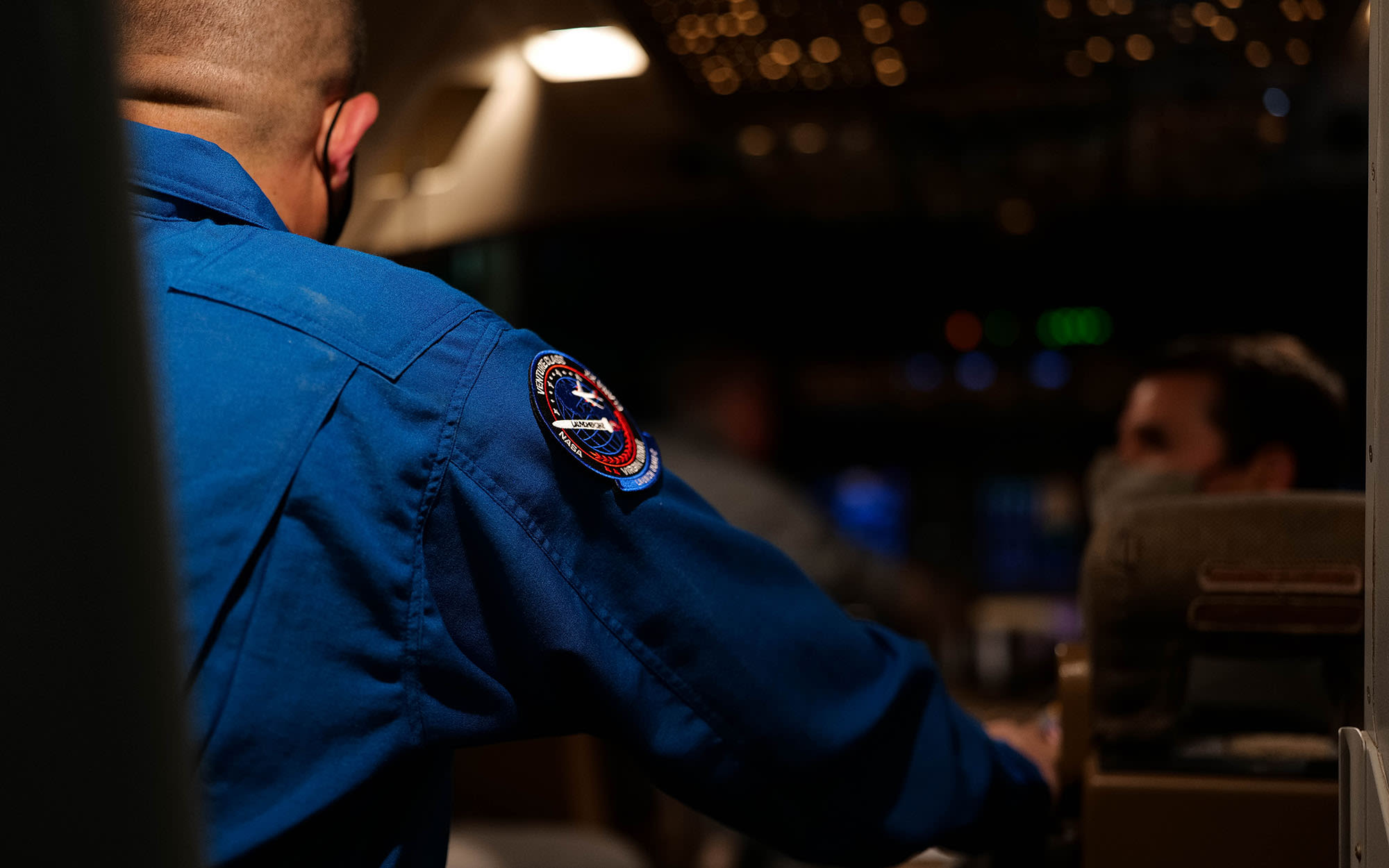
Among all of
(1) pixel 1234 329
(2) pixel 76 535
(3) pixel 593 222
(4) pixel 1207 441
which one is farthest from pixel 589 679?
(1) pixel 1234 329

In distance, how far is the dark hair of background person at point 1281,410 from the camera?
4.94 feet

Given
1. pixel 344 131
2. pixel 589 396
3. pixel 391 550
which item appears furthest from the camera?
pixel 344 131

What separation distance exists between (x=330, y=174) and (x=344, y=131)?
4 cm

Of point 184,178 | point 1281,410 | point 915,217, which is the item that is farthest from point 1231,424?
point 915,217

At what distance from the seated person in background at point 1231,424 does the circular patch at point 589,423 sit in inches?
40.0

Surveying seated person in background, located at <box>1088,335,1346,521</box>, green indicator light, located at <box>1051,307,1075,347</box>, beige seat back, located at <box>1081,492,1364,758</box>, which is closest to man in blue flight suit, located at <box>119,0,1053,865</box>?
beige seat back, located at <box>1081,492,1364,758</box>

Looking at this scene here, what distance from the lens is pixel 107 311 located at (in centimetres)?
24

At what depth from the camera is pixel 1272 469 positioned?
4.93ft

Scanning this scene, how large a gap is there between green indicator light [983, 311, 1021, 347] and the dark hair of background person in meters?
3.48

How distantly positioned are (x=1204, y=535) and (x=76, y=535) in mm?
1045

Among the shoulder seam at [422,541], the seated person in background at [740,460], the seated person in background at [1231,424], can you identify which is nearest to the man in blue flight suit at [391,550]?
the shoulder seam at [422,541]

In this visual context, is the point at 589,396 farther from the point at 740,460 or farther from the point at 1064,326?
the point at 1064,326

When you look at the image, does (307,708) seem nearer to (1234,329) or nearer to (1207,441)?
(1207,441)

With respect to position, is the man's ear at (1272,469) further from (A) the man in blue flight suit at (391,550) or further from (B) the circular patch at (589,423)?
(B) the circular patch at (589,423)
